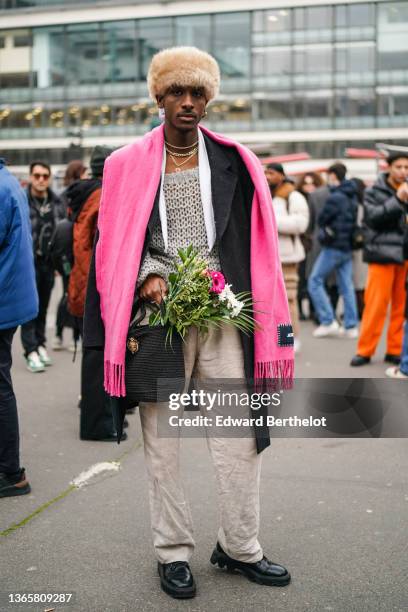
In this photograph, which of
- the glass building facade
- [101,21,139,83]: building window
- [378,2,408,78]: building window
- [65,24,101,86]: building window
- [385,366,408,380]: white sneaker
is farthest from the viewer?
[65,24,101,86]: building window

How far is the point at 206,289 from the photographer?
3.25 metres

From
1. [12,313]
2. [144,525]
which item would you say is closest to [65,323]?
[12,313]

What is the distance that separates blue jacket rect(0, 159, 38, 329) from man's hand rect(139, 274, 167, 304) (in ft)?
5.03

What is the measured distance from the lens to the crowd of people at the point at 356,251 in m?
8.19

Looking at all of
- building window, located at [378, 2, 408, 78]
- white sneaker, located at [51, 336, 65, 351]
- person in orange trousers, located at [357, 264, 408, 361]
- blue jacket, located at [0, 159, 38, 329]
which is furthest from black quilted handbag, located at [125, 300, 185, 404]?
building window, located at [378, 2, 408, 78]

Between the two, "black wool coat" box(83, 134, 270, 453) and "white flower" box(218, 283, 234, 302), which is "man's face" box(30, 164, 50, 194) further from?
"white flower" box(218, 283, 234, 302)

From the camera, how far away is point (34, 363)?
859 cm

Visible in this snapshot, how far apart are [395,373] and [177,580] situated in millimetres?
4798

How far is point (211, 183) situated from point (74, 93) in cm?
6442

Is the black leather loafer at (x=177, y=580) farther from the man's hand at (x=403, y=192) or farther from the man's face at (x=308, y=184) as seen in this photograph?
the man's face at (x=308, y=184)

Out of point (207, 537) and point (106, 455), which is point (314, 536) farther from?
point (106, 455)

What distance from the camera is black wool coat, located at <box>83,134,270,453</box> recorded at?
3336 mm

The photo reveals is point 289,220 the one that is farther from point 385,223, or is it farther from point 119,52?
point 119,52

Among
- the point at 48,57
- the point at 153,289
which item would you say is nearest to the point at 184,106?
the point at 153,289
